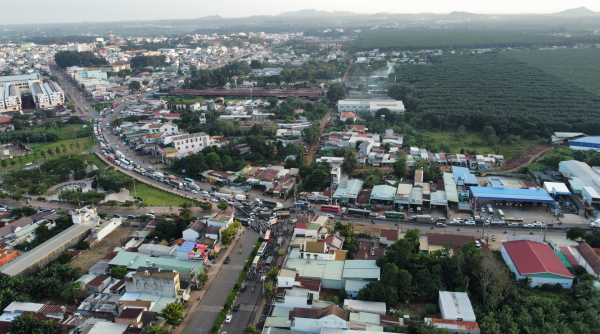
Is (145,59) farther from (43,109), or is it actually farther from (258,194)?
(258,194)

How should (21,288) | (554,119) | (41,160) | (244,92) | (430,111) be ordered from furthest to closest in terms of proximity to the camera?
(244,92), (430,111), (554,119), (41,160), (21,288)

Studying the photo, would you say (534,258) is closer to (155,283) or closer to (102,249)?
(155,283)

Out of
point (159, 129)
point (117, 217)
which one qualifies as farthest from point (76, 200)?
point (159, 129)

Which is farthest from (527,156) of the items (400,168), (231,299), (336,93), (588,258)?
(231,299)

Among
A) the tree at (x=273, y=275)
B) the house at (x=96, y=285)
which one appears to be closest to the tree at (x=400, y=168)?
the tree at (x=273, y=275)

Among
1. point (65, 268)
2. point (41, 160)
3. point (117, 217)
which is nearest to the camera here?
point (65, 268)

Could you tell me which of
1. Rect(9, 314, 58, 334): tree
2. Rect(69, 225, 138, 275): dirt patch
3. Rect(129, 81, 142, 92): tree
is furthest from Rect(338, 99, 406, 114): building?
Rect(9, 314, 58, 334): tree

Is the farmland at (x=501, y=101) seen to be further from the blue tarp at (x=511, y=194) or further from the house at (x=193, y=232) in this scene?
the house at (x=193, y=232)

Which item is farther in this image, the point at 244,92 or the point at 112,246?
the point at 244,92
